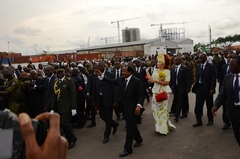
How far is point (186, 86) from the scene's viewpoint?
318 inches

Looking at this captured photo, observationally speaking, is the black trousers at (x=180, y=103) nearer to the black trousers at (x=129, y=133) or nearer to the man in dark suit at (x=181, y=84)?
the man in dark suit at (x=181, y=84)

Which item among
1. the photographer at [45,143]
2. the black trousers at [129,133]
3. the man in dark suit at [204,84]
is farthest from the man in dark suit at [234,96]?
the photographer at [45,143]

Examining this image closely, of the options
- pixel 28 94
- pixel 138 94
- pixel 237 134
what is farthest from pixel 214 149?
pixel 28 94

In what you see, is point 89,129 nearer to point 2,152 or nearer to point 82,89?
point 82,89

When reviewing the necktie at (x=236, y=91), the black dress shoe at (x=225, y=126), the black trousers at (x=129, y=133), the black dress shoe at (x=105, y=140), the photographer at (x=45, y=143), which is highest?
the photographer at (x=45, y=143)

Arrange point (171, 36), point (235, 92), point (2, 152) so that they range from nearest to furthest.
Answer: point (2, 152) < point (235, 92) < point (171, 36)

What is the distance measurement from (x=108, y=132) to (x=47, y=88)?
78.6 inches

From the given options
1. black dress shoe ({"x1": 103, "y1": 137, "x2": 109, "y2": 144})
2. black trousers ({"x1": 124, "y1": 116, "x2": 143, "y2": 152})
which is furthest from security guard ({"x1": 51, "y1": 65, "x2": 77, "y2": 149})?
black trousers ({"x1": 124, "y1": 116, "x2": 143, "y2": 152})

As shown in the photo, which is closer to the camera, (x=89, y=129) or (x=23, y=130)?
(x=23, y=130)

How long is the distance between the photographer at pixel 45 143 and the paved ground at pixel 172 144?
4.28m

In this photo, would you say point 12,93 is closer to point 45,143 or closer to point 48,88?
point 48,88

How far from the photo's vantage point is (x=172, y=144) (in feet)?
19.7

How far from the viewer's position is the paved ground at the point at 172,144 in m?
5.36

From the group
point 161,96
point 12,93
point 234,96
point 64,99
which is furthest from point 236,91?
point 12,93
